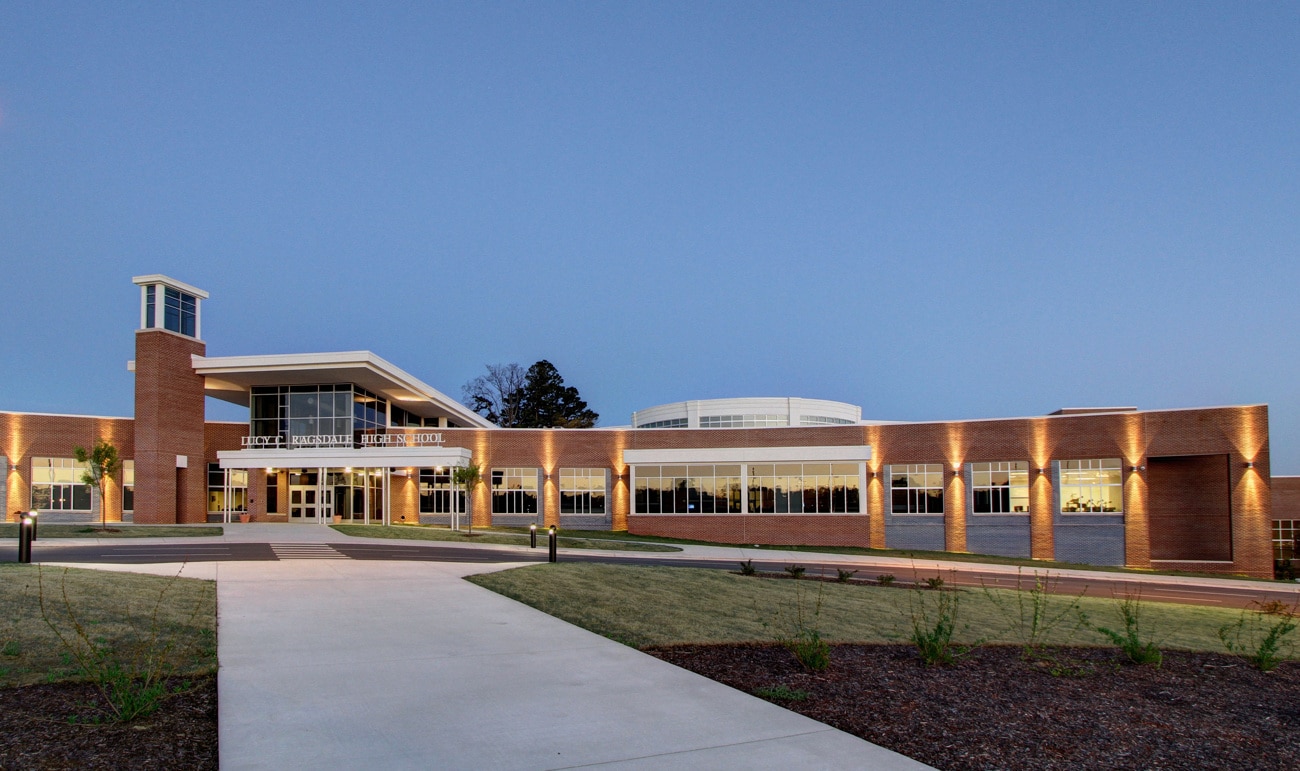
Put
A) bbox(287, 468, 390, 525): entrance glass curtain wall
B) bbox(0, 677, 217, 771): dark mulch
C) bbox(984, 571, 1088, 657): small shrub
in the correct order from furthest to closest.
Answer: bbox(287, 468, 390, 525): entrance glass curtain wall < bbox(984, 571, 1088, 657): small shrub < bbox(0, 677, 217, 771): dark mulch

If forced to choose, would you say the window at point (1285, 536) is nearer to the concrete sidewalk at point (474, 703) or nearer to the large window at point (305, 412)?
the large window at point (305, 412)

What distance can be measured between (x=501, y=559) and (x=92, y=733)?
55.4 feet

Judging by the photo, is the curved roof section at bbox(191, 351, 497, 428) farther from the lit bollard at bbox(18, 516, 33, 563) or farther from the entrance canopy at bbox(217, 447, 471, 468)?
the lit bollard at bbox(18, 516, 33, 563)

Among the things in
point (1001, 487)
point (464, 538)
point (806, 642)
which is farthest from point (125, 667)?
point (1001, 487)

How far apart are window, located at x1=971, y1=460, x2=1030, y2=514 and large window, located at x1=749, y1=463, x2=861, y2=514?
5829mm

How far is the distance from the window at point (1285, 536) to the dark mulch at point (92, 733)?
63.1m

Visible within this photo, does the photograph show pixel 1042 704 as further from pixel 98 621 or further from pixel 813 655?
pixel 98 621

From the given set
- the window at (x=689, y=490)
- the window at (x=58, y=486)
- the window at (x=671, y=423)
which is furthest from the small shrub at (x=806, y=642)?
the window at (x=671, y=423)

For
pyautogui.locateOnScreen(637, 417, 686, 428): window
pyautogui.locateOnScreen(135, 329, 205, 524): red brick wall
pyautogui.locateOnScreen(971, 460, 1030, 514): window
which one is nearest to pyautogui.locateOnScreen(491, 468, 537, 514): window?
pyautogui.locateOnScreen(135, 329, 205, 524): red brick wall

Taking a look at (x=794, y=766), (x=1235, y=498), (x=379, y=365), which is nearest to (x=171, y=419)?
(x=379, y=365)

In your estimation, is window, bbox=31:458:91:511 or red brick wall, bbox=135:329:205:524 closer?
red brick wall, bbox=135:329:205:524

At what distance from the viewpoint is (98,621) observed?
9.64 metres

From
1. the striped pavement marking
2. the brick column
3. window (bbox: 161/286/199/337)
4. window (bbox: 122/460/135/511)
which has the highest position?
window (bbox: 161/286/199/337)

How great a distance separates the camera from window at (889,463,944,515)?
1697 inches
